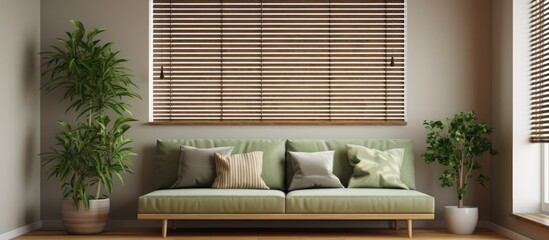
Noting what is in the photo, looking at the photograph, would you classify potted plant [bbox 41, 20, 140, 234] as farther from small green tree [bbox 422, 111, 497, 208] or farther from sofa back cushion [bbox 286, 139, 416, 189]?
small green tree [bbox 422, 111, 497, 208]

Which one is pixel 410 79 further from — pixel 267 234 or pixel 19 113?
pixel 19 113

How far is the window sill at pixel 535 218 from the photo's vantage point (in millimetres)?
5610

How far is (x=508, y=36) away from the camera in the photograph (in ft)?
21.2

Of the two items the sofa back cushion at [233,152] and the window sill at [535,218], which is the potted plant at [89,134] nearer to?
the sofa back cushion at [233,152]

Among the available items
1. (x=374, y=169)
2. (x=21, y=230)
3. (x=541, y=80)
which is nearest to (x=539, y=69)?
(x=541, y=80)

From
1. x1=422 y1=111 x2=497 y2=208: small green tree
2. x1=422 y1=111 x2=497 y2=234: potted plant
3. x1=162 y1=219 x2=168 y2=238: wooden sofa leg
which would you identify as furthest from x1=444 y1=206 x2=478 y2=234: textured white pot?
x1=162 y1=219 x2=168 y2=238: wooden sofa leg

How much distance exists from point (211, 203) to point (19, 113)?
6.18 feet

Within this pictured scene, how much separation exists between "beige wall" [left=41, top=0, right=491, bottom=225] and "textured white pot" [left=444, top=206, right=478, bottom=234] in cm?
47

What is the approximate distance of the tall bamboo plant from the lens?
21.4 ft

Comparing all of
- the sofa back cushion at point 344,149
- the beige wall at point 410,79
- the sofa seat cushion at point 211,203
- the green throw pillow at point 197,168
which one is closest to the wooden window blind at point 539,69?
the beige wall at point 410,79

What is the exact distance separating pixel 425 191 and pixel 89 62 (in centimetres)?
321

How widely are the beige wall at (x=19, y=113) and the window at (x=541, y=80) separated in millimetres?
4287

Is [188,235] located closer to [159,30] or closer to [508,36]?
[159,30]

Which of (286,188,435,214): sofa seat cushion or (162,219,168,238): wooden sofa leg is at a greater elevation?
(286,188,435,214): sofa seat cushion
